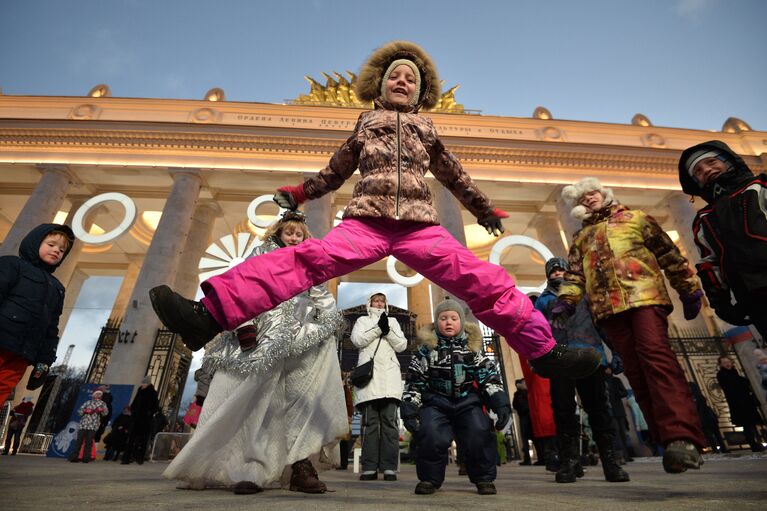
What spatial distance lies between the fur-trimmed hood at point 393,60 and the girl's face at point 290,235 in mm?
1157

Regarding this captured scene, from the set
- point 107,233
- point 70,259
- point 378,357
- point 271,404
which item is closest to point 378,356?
point 378,357

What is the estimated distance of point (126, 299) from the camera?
18141 mm

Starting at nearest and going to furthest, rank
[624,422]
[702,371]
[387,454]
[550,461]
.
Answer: [387,454], [550,461], [624,422], [702,371]

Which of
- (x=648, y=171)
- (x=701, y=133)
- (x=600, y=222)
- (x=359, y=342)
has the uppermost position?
(x=701, y=133)

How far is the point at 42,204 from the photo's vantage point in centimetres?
1277

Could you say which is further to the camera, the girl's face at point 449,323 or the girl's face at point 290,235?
the girl's face at point 449,323

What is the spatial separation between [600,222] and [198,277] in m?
14.2

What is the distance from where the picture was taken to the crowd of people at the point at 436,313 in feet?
5.91

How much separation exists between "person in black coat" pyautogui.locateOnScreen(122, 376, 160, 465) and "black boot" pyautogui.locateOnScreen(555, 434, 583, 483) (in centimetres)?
713

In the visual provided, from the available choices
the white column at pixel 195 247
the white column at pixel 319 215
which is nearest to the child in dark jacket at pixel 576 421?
the white column at pixel 319 215

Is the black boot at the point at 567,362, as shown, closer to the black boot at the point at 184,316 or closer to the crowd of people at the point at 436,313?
the crowd of people at the point at 436,313

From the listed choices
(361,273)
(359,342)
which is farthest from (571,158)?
(359,342)

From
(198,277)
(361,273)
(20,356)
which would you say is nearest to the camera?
(20,356)

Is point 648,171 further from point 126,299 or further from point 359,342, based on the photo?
point 126,299
